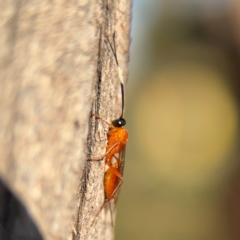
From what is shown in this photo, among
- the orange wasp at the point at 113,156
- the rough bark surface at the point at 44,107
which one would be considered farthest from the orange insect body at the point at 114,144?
the rough bark surface at the point at 44,107

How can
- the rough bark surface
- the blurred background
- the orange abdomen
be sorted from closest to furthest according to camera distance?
the rough bark surface
the orange abdomen
the blurred background

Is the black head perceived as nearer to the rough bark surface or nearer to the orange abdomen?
the orange abdomen

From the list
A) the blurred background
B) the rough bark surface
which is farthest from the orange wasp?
the blurred background

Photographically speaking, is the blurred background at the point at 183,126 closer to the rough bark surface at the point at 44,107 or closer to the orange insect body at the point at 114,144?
the orange insect body at the point at 114,144

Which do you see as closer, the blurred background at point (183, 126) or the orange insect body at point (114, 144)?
the orange insect body at point (114, 144)

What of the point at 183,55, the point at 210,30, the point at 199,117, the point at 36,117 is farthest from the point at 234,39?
the point at 36,117
